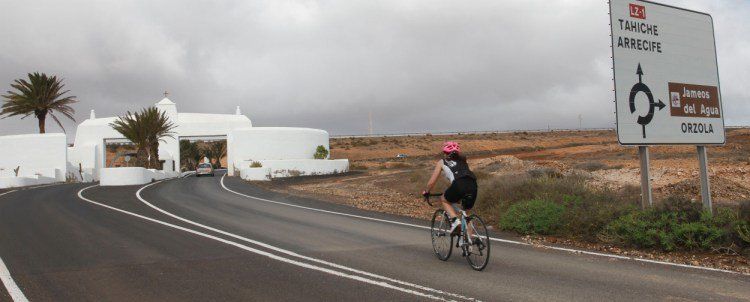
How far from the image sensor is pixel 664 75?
11508 mm

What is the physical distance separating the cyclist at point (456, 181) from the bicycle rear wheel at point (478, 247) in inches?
4.2

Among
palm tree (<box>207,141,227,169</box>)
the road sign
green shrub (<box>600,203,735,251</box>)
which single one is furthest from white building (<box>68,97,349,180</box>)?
palm tree (<box>207,141,227,169</box>)

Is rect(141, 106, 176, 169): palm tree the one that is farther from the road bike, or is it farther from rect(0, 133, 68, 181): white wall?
the road bike

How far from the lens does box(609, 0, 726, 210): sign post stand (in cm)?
1099

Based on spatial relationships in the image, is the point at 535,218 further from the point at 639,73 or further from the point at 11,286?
the point at 11,286

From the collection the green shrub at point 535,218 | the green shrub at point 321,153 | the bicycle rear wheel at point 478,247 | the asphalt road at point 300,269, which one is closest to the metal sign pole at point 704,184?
the green shrub at point 535,218

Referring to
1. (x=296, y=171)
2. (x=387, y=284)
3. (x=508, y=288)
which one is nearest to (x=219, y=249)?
(x=387, y=284)

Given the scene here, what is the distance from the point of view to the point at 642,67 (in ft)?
37.0

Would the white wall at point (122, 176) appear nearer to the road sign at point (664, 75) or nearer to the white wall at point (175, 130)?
the white wall at point (175, 130)

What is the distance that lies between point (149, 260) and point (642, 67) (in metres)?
10.2

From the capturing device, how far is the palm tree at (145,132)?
4653 centimetres

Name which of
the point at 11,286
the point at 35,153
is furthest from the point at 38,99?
the point at 11,286

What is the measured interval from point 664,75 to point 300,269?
8.98 meters

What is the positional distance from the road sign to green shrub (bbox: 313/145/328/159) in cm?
4052
